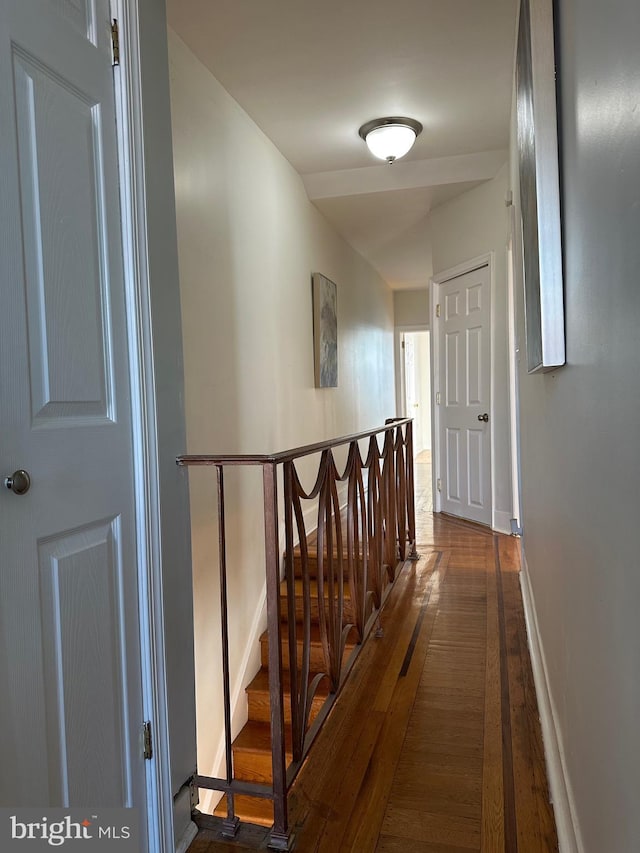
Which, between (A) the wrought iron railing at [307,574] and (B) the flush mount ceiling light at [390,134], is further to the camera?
(B) the flush mount ceiling light at [390,134]

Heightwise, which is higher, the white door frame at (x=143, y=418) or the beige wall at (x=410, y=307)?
the beige wall at (x=410, y=307)

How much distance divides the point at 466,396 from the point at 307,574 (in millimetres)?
3540

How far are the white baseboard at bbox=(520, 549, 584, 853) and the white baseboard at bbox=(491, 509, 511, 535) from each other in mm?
2044

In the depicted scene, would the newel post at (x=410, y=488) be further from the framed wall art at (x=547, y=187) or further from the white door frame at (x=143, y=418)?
the white door frame at (x=143, y=418)

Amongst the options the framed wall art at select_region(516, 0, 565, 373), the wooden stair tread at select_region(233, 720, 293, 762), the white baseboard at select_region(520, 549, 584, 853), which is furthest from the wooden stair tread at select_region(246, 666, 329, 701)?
the framed wall art at select_region(516, 0, 565, 373)

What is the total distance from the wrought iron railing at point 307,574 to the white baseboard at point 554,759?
63 centimetres

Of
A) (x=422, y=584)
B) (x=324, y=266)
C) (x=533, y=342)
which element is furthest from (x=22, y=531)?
(x=324, y=266)

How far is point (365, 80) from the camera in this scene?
10.0 feet

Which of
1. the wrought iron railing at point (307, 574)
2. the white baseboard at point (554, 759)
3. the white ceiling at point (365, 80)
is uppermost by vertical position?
the white ceiling at point (365, 80)

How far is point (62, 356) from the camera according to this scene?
46.7 inches

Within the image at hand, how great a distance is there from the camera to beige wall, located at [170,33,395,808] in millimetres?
2688

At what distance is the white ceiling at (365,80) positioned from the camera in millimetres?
2512

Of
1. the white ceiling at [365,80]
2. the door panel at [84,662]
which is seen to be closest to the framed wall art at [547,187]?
the door panel at [84,662]

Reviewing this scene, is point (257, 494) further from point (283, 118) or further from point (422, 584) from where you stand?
point (283, 118)
